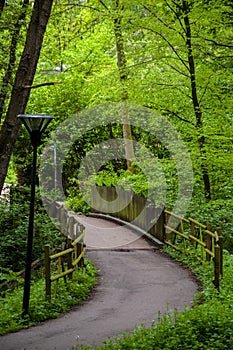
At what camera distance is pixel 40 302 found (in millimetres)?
11383

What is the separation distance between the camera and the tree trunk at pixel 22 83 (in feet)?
31.5

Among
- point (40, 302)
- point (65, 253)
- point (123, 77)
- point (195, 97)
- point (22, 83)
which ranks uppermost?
point (123, 77)

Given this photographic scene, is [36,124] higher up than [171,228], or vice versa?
[36,124]

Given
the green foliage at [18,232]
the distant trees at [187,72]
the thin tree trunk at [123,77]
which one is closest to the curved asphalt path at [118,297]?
the green foliage at [18,232]

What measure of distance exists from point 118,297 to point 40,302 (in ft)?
7.01

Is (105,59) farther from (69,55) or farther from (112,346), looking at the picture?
(112,346)

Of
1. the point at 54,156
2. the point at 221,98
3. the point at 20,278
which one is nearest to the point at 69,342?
the point at 20,278

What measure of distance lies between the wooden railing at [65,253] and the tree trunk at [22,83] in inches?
111

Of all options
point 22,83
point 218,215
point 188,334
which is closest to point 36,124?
point 22,83

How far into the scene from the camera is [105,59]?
3156 cm

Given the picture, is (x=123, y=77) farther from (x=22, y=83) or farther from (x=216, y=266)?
(x=22, y=83)

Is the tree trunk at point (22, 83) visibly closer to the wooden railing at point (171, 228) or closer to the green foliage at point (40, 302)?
the green foliage at point (40, 302)

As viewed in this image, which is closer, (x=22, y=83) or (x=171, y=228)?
(x=22, y=83)

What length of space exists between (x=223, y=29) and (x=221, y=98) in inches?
94.3
